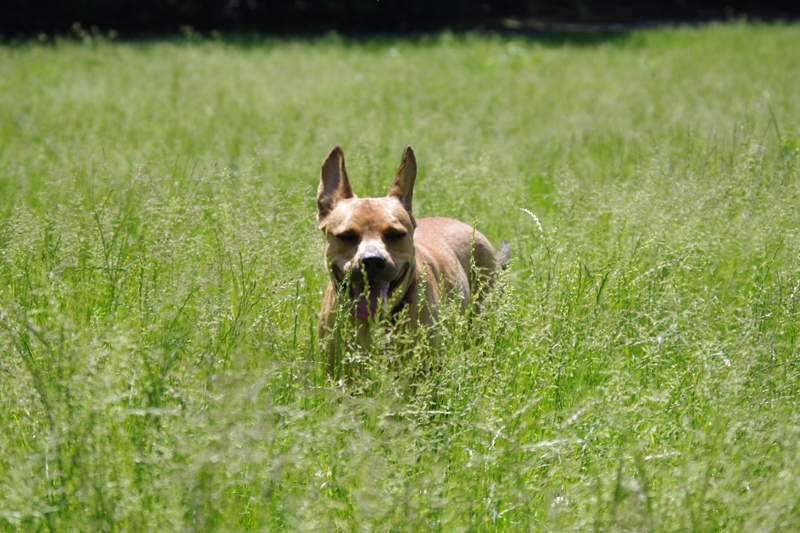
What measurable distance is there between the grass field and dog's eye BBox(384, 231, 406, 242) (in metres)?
0.48

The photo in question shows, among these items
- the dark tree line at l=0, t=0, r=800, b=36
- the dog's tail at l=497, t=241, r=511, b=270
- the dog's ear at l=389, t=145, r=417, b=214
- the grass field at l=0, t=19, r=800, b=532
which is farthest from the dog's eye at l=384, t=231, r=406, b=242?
the dark tree line at l=0, t=0, r=800, b=36

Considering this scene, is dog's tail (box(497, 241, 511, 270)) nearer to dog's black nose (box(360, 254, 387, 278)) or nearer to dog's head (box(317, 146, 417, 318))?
dog's head (box(317, 146, 417, 318))

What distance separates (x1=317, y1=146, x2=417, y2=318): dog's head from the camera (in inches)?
147

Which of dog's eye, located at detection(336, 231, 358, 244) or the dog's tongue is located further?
dog's eye, located at detection(336, 231, 358, 244)

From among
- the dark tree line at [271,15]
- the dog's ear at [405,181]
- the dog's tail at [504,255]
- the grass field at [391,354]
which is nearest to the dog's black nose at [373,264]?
the grass field at [391,354]

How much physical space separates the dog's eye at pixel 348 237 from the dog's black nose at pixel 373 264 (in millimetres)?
277

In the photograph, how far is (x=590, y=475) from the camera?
283cm

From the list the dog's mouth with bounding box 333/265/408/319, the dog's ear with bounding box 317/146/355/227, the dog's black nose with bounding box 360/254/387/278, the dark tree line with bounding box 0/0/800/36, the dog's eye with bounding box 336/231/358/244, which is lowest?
the dog's mouth with bounding box 333/265/408/319

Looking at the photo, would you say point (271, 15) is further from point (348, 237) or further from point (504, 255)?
point (348, 237)

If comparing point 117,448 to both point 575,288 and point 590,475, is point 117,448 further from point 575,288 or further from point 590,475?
point 575,288

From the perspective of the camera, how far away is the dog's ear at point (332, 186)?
435 cm

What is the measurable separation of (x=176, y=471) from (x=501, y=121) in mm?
6992

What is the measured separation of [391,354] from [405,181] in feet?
3.87

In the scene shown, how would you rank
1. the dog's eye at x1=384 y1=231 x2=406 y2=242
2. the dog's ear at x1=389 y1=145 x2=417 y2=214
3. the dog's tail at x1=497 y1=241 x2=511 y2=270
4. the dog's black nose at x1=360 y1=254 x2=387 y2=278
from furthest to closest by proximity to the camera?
the dog's tail at x1=497 y1=241 x2=511 y2=270
the dog's ear at x1=389 y1=145 x2=417 y2=214
the dog's eye at x1=384 y1=231 x2=406 y2=242
the dog's black nose at x1=360 y1=254 x2=387 y2=278
